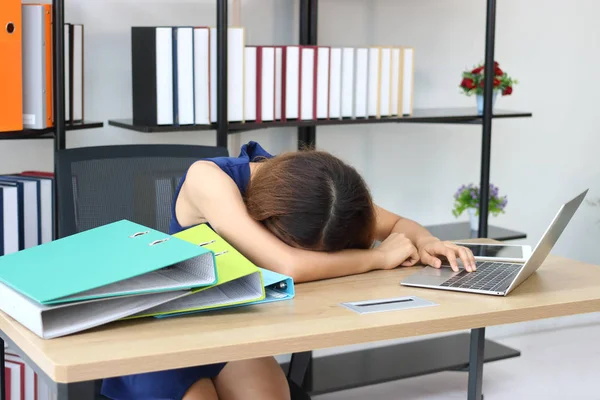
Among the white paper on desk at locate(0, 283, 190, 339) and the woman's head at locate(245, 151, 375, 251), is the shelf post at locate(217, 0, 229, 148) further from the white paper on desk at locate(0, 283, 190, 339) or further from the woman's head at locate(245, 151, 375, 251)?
the white paper on desk at locate(0, 283, 190, 339)

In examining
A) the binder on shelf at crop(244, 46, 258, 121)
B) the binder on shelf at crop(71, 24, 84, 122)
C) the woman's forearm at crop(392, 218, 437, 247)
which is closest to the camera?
the woman's forearm at crop(392, 218, 437, 247)

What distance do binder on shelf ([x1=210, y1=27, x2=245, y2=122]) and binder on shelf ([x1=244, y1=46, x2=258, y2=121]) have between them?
0.03 m

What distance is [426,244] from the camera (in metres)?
1.64

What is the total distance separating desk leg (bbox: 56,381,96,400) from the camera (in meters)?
0.97

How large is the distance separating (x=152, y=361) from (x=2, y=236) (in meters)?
1.34

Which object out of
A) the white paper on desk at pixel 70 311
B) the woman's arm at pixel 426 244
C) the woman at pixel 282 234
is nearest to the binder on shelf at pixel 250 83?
the woman's arm at pixel 426 244

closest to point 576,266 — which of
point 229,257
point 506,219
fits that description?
point 229,257

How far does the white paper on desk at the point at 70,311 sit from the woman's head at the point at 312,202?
316mm

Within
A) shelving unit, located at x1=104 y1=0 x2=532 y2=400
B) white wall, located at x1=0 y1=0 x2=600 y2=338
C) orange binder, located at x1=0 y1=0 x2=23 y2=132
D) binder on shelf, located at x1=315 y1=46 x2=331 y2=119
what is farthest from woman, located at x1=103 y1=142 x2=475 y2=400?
white wall, located at x1=0 y1=0 x2=600 y2=338

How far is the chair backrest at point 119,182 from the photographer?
1893 millimetres

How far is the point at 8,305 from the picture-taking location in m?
1.14

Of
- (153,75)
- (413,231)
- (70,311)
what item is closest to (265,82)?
(153,75)

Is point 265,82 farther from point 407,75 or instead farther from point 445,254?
point 445,254

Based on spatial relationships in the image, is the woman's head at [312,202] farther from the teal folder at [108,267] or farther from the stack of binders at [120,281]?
the teal folder at [108,267]
